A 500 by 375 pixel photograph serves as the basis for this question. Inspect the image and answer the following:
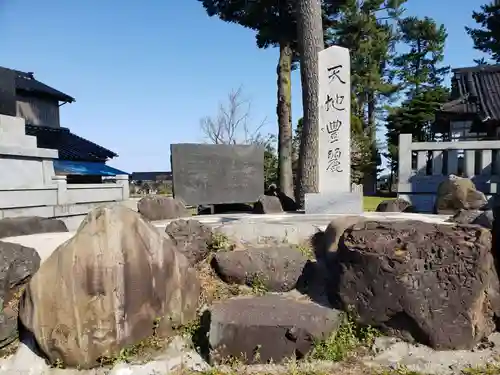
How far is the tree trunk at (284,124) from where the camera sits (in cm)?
1371

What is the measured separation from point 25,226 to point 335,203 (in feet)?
15.7

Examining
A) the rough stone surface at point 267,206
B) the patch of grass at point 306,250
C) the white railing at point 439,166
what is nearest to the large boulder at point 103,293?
the patch of grass at point 306,250

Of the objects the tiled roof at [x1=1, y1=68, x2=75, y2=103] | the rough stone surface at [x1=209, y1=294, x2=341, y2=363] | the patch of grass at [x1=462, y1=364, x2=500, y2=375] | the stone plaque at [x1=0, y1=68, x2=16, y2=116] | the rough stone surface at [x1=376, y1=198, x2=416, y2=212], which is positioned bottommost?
the patch of grass at [x1=462, y1=364, x2=500, y2=375]

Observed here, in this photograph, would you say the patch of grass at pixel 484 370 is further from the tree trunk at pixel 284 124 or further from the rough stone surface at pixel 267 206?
the tree trunk at pixel 284 124

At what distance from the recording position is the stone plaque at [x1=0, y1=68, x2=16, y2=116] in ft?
24.4

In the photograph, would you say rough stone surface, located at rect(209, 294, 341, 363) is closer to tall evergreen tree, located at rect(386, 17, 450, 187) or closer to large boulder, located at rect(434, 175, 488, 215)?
large boulder, located at rect(434, 175, 488, 215)

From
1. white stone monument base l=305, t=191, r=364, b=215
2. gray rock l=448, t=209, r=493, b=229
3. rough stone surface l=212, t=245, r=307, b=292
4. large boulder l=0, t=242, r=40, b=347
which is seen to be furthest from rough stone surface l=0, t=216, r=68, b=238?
gray rock l=448, t=209, r=493, b=229

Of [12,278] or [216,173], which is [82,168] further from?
[12,278]

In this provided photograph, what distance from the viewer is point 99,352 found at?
334 cm

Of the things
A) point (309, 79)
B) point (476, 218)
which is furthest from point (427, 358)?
point (309, 79)

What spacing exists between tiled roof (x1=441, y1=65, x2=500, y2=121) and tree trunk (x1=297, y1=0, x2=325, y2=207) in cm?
518

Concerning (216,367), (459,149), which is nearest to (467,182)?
(459,149)

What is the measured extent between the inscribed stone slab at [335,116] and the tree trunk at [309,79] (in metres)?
3.16

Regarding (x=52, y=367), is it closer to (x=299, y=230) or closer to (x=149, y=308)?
(x=149, y=308)
